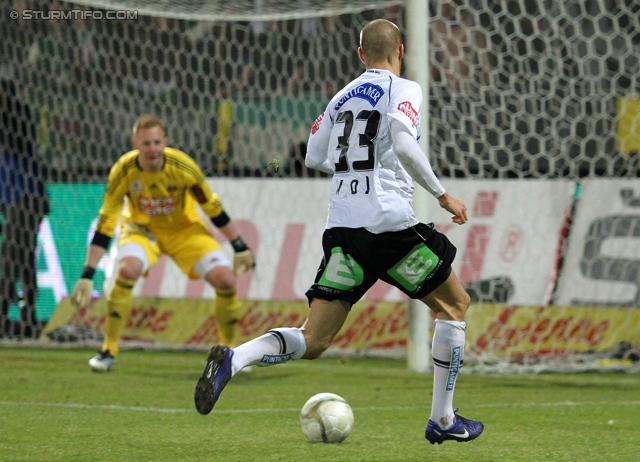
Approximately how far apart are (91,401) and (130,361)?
8.16 ft

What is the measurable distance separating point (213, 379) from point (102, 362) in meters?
3.81

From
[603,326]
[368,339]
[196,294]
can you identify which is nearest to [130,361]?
[196,294]

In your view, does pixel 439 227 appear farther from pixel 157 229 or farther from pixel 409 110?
pixel 409 110

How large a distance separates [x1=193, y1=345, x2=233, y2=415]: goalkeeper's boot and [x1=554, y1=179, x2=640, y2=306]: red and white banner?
185 inches

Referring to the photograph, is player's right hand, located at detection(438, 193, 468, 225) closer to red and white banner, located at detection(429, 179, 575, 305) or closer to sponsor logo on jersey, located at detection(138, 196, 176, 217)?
sponsor logo on jersey, located at detection(138, 196, 176, 217)

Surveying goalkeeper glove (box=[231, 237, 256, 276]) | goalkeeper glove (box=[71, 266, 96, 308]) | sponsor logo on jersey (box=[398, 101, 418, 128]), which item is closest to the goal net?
goalkeeper glove (box=[231, 237, 256, 276])

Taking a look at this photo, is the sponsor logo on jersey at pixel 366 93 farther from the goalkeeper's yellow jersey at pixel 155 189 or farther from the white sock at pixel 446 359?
the goalkeeper's yellow jersey at pixel 155 189

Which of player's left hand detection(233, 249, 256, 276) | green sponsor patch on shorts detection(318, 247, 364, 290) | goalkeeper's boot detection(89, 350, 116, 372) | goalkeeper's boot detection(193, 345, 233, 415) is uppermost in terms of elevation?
green sponsor patch on shorts detection(318, 247, 364, 290)

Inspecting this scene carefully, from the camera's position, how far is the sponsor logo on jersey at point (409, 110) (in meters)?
4.36

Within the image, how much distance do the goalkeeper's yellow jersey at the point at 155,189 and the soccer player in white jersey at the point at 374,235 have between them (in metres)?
3.47

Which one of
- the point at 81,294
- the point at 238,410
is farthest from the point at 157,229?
Result: the point at 238,410

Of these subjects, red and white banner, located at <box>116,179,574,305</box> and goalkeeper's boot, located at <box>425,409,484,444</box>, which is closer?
goalkeeper's boot, located at <box>425,409,484,444</box>

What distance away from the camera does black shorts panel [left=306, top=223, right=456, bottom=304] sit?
4441mm

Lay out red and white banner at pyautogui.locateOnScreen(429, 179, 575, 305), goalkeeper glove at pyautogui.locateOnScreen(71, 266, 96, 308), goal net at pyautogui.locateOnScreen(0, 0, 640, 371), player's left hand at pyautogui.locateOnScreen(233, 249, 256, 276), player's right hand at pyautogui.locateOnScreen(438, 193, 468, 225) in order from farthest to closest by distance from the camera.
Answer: red and white banner at pyautogui.locateOnScreen(429, 179, 575, 305) < goal net at pyautogui.locateOnScreen(0, 0, 640, 371) < player's left hand at pyautogui.locateOnScreen(233, 249, 256, 276) < goalkeeper glove at pyautogui.locateOnScreen(71, 266, 96, 308) < player's right hand at pyautogui.locateOnScreen(438, 193, 468, 225)
